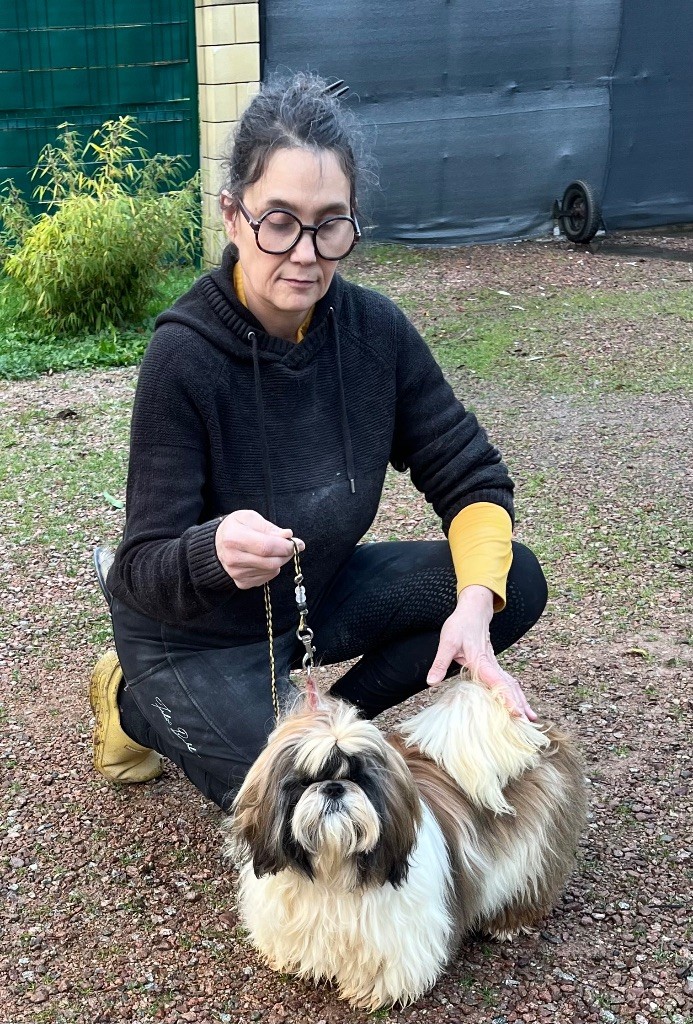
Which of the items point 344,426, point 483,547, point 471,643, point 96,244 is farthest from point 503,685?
point 96,244

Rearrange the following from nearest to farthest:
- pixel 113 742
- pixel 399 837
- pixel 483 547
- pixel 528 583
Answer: pixel 399 837
pixel 483 547
pixel 528 583
pixel 113 742

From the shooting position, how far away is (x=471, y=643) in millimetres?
2518

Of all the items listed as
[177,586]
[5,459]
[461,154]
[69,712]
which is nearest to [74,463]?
[5,459]

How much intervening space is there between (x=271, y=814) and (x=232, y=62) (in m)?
7.13

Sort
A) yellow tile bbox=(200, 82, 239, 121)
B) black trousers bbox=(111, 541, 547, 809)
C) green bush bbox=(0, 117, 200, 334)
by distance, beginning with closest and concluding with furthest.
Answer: black trousers bbox=(111, 541, 547, 809)
green bush bbox=(0, 117, 200, 334)
yellow tile bbox=(200, 82, 239, 121)

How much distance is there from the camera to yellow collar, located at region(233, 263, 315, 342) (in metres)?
2.58

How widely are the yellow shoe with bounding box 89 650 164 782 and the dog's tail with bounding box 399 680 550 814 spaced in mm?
963

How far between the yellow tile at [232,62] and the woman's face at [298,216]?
19.9 ft

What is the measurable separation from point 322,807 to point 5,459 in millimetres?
4145

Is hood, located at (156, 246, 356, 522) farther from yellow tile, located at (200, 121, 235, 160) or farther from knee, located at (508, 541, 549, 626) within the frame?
yellow tile, located at (200, 121, 235, 160)

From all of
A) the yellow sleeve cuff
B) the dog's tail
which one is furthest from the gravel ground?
the yellow sleeve cuff

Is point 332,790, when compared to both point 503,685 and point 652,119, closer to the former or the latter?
point 503,685

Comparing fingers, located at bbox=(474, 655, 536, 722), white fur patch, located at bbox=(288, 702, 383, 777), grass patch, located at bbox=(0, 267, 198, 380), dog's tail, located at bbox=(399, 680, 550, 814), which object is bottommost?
grass patch, located at bbox=(0, 267, 198, 380)

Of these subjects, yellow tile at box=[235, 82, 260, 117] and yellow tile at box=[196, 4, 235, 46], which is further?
yellow tile at box=[235, 82, 260, 117]
